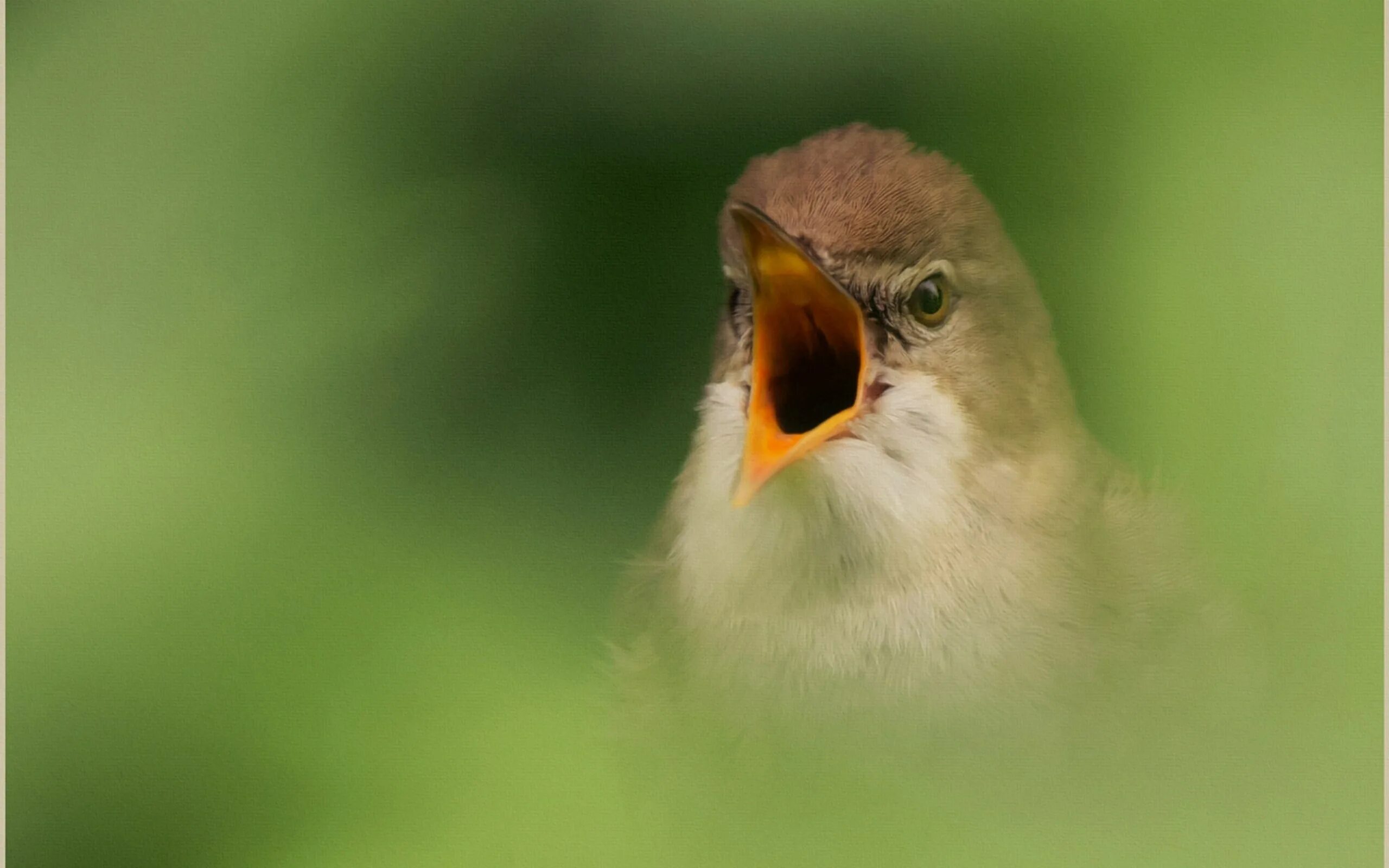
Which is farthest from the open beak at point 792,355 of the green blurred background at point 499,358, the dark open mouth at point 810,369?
the green blurred background at point 499,358

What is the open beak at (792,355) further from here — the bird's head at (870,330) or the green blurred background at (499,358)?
the green blurred background at (499,358)

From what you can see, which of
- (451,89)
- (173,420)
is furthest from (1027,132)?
(173,420)

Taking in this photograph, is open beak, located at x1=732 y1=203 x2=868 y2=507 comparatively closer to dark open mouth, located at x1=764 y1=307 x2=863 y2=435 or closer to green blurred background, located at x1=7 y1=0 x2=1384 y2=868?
dark open mouth, located at x1=764 y1=307 x2=863 y2=435

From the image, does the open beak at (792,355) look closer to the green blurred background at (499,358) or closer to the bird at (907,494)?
the bird at (907,494)

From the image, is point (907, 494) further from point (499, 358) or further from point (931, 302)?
point (499, 358)

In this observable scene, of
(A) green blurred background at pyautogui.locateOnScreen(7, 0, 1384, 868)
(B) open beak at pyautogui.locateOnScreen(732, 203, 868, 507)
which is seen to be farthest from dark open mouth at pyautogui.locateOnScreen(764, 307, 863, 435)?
(A) green blurred background at pyautogui.locateOnScreen(7, 0, 1384, 868)

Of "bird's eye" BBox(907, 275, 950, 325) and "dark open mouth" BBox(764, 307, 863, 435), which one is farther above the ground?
"bird's eye" BBox(907, 275, 950, 325)

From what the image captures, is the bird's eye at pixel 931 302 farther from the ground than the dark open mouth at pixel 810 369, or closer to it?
farther from the ground

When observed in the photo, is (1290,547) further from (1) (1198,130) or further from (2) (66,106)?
(2) (66,106)
